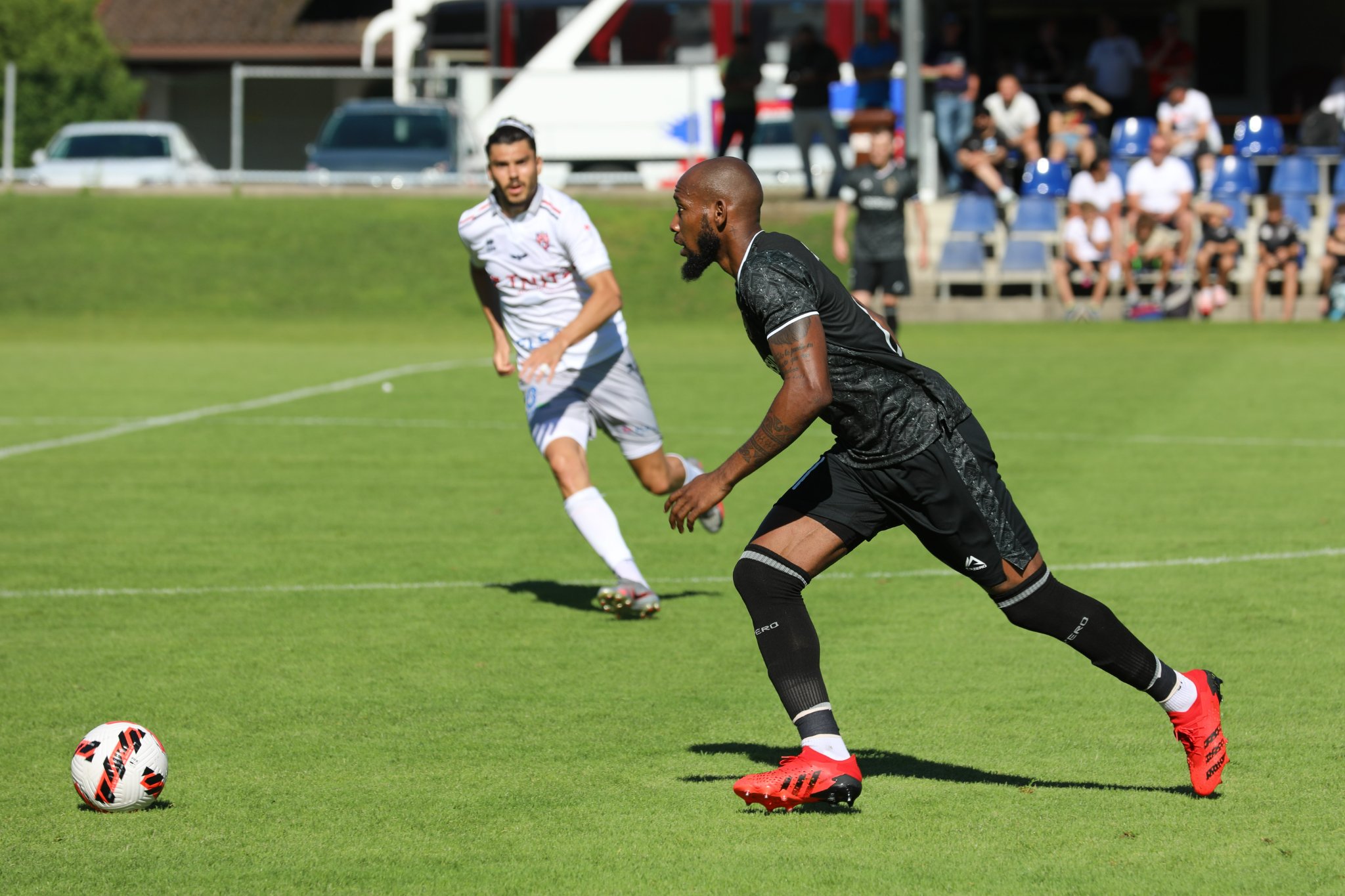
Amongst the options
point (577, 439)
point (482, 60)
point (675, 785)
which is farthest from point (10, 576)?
point (482, 60)

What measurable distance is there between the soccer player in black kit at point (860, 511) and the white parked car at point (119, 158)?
28053 millimetres

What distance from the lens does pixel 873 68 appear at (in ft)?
89.3

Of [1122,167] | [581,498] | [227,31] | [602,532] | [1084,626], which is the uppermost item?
[227,31]

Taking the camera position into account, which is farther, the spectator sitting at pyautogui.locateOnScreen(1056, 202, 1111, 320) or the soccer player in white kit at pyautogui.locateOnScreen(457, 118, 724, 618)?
the spectator sitting at pyautogui.locateOnScreen(1056, 202, 1111, 320)

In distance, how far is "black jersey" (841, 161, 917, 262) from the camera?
20.1 metres

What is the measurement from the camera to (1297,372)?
18.7m

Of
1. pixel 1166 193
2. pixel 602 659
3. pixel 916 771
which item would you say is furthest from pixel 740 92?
pixel 916 771

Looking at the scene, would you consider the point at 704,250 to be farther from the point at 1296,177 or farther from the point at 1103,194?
the point at 1296,177

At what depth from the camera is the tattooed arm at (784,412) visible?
5152 millimetres

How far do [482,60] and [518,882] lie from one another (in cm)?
3050

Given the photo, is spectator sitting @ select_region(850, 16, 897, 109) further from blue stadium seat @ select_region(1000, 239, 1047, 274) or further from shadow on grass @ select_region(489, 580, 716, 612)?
shadow on grass @ select_region(489, 580, 716, 612)

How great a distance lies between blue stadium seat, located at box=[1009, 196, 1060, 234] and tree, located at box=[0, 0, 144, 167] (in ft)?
56.7

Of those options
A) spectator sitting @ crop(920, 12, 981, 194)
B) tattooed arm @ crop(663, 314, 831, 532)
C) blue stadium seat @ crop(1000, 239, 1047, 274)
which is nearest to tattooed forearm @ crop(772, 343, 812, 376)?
tattooed arm @ crop(663, 314, 831, 532)

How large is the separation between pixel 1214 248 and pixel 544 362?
18216 mm
